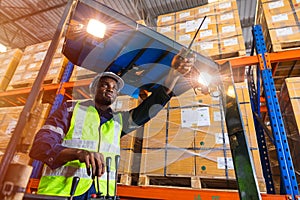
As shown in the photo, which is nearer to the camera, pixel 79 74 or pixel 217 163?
pixel 217 163

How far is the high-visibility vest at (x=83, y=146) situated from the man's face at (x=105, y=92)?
0.53 feet

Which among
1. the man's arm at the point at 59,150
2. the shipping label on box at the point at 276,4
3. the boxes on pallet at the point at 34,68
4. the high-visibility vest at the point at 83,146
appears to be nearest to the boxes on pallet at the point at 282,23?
the shipping label on box at the point at 276,4

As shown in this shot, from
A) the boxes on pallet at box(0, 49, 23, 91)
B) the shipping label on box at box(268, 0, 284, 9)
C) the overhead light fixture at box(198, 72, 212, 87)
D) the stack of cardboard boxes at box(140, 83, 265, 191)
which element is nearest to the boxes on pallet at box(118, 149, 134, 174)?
the stack of cardboard boxes at box(140, 83, 265, 191)

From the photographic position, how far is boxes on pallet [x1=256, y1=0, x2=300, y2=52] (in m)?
2.18

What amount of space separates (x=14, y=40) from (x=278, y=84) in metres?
9.71

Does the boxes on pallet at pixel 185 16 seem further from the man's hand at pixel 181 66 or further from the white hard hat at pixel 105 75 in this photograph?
the white hard hat at pixel 105 75

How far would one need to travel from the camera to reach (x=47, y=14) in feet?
22.4

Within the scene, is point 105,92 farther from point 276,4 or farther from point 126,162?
point 276,4

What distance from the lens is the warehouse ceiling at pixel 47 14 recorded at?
5.66 metres

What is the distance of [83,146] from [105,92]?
20.1 inches

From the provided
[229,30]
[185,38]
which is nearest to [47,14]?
[185,38]

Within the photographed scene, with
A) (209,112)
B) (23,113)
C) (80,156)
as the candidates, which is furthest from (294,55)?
(23,113)

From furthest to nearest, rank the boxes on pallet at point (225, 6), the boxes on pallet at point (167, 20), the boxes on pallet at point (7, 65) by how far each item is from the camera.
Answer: the boxes on pallet at point (7, 65) < the boxes on pallet at point (167, 20) < the boxes on pallet at point (225, 6)

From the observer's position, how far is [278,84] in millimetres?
2951
